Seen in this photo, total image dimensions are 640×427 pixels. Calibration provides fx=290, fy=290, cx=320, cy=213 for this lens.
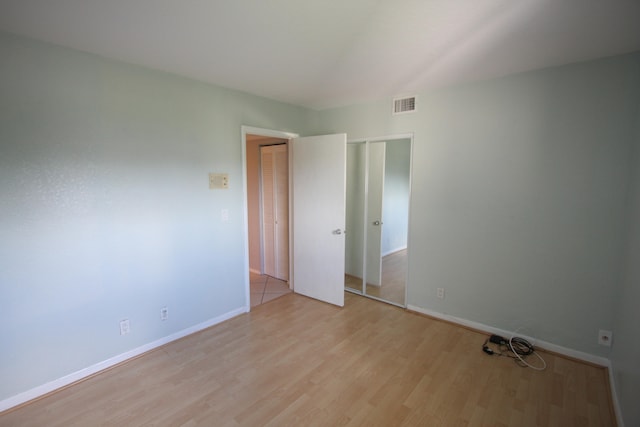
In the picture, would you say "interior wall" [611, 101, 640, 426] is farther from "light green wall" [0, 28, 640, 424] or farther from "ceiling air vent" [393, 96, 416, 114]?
"ceiling air vent" [393, 96, 416, 114]

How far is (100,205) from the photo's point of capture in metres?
2.16

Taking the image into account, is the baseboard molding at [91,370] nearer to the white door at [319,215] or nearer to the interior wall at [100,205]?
the interior wall at [100,205]

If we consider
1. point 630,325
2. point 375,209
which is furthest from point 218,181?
point 630,325

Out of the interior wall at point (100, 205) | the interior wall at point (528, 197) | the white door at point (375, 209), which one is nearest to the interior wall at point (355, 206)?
the white door at point (375, 209)

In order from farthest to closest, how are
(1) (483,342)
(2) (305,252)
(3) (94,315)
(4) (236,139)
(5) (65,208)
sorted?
(2) (305,252) < (4) (236,139) < (1) (483,342) < (3) (94,315) < (5) (65,208)

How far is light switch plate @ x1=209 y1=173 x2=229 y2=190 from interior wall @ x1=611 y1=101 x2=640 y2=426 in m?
3.15

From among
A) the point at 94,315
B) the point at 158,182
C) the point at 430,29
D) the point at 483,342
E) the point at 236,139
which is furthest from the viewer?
the point at 236,139

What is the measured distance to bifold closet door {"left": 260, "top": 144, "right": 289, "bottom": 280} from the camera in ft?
13.3

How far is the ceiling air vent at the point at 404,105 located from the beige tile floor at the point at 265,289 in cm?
261

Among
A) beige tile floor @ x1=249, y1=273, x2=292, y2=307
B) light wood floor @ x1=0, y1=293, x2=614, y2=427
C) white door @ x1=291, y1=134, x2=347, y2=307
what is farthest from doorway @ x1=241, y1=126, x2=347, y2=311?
light wood floor @ x1=0, y1=293, x2=614, y2=427

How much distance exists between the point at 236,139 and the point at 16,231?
5.89 ft

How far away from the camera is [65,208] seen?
79.6 inches

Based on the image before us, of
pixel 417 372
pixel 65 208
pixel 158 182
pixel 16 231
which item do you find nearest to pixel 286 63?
pixel 158 182

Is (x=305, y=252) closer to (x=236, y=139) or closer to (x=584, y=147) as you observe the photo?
(x=236, y=139)
